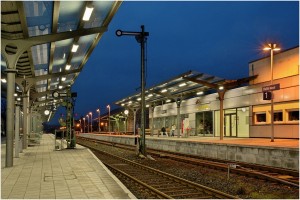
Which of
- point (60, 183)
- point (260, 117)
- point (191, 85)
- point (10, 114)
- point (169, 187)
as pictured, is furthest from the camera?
point (191, 85)

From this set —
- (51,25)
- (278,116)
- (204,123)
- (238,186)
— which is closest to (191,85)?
(278,116)

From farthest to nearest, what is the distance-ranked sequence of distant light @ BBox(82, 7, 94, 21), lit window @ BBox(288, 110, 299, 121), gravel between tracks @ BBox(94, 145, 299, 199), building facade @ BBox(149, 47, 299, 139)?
building facade @ BBox(149, 47, 299, 139) → lit window @ BBox(288, 110, 299, 121) → distant light @ BBox(82, 7, 94, 21) → gravel between tracks @ BBox(94, 145, 299, 199)

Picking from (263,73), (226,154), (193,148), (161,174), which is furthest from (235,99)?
(161,174)

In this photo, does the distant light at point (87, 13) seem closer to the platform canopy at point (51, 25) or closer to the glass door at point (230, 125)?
the platform canopy at point (51, 25)

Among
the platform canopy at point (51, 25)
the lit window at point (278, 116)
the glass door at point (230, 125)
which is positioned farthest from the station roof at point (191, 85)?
the platform canopy at point (51, 25)

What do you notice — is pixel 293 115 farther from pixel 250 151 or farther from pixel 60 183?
pixel 60 183

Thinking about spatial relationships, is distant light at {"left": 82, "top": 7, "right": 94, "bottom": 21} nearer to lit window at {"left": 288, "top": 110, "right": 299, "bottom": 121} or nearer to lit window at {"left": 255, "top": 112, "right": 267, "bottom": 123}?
lit window at {"left": 288, "top": 110, "right": 299, "bottom": 121}

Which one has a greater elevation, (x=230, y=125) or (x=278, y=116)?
(x=278, y=116)

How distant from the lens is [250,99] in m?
28.9

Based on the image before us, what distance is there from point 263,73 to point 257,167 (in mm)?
13843

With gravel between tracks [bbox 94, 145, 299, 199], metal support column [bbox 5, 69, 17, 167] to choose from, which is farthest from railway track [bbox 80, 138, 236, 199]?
metal support column [bbox 5, 69, 17, 167]

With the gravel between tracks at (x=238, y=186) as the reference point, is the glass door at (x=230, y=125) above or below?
above

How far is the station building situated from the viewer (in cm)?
2448

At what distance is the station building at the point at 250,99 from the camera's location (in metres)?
24.5
